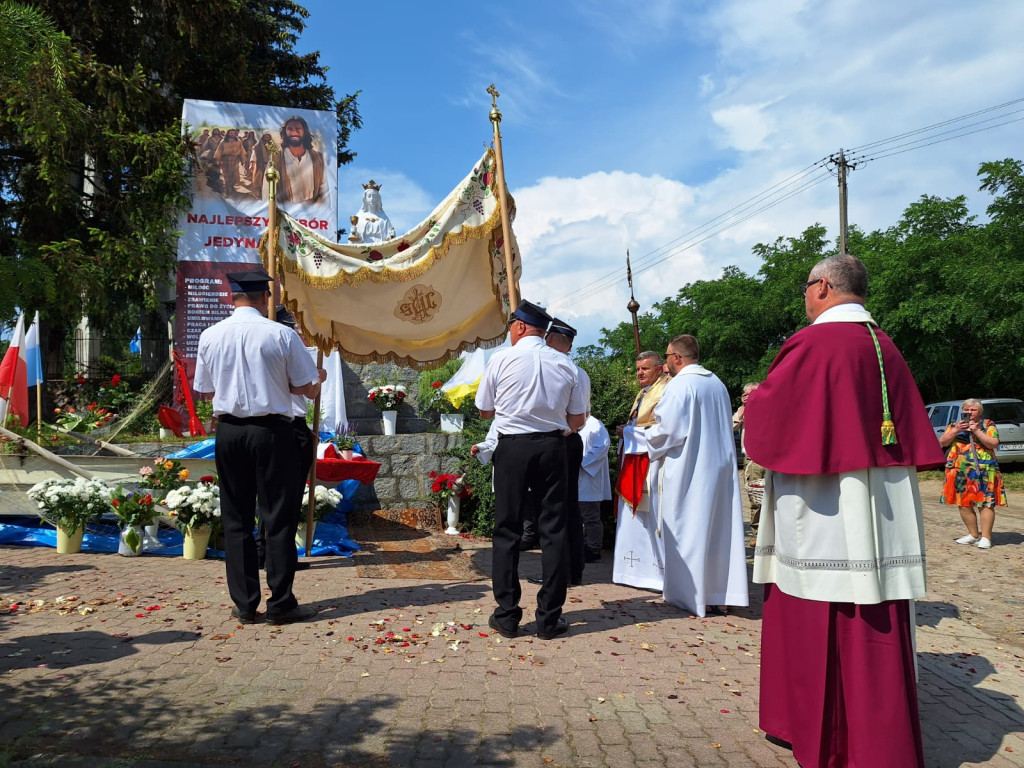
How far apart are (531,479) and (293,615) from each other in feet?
5.73

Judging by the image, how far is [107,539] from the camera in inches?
305

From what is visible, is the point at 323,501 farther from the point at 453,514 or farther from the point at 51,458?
the point at 51,458

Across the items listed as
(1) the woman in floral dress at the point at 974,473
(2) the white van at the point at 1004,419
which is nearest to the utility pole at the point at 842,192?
(2) the white van at the point at 1004,419

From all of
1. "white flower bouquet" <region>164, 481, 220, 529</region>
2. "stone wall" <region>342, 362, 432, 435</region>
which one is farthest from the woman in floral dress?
"white flower bouquet" <region>164, 481, 220, 529</region>

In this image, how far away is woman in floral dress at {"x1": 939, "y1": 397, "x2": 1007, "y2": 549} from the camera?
8.93m

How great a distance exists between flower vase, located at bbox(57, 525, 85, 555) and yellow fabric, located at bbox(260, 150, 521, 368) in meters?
2.98

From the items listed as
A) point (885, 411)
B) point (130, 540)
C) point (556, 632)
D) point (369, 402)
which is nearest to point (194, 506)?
point (130, 540)

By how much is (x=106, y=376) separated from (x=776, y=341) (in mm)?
25087

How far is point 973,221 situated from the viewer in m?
22.2

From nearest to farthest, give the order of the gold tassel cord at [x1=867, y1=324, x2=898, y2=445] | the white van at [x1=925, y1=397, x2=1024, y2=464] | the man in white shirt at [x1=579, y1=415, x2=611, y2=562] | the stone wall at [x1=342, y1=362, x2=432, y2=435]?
the gold tassel cord at [x1=867, y1=324, x2=898, y2=445], the man in white shirt at [x1=579, y1=415, x2=611, y2=562], the stone wall at [x1=342, y1=362, x2=432, y2=435], the white van at [x1=925, y1=397, x2=1024, y2=464]

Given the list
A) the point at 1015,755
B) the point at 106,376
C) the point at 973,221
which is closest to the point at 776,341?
the point at 973,221

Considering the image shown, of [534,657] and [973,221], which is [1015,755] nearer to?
[534,657]

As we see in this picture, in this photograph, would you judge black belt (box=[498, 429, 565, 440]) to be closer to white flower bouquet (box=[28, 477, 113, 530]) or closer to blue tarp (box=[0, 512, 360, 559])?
blue tarp (box=[0, 512, 360, 559])

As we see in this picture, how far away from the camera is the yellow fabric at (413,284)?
6520 mm
